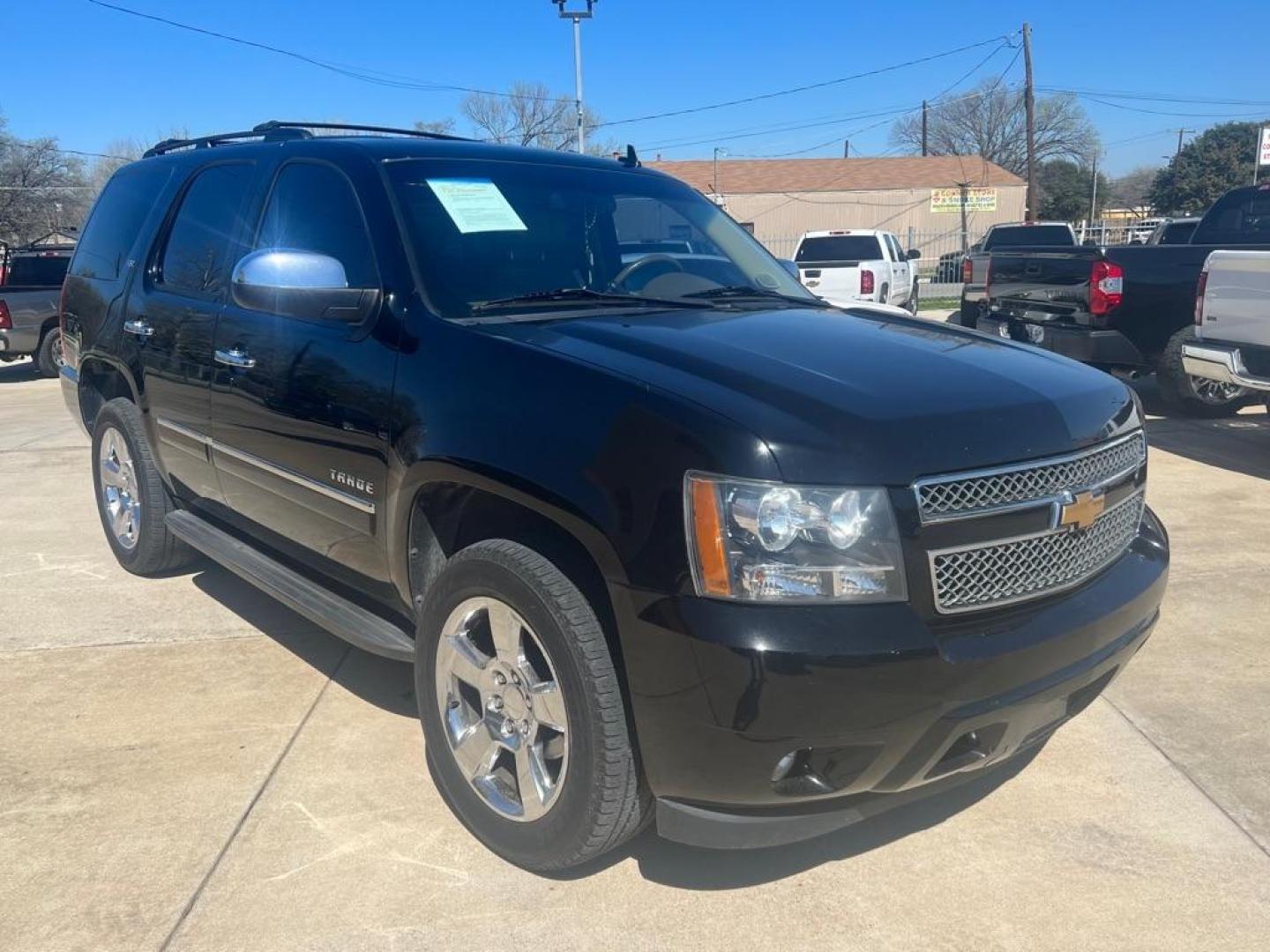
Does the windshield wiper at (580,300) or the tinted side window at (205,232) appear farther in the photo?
the tinted side window at (205,232)

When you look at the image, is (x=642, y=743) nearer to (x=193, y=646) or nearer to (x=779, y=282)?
(x=779, y=282)

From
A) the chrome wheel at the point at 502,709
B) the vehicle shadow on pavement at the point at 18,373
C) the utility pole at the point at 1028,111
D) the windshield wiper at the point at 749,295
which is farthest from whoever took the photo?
the utility pole at the point at 1028,111

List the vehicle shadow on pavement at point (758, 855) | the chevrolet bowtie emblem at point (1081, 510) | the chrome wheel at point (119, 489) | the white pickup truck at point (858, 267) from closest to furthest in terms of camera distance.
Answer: the chevrolet bowtie emblem at point (1081, 510), the vehicle shadow on pavement at point (758, 855), the chrome wheel at point (119, 489), the white pickup truck at point (858, 267)

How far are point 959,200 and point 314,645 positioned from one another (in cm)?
5280

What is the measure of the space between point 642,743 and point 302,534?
1.79m

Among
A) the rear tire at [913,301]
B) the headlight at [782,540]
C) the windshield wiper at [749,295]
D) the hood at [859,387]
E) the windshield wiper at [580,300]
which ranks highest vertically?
the windshield wiper at [580,300]

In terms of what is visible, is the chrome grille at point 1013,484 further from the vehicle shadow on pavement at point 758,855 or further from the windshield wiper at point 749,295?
the windshield wiper at point 749,295

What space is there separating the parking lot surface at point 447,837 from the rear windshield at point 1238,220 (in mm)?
6798

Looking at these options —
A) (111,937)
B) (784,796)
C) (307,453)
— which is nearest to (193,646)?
(307,453)

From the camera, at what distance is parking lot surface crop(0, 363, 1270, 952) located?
2.67m

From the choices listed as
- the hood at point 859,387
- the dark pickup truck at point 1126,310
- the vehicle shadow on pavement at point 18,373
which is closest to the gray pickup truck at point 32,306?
the vehicle shadow on pavement at point 18,373

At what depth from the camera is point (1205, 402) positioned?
9.32m

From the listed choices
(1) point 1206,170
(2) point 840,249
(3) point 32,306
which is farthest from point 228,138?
(1) point 1206,170

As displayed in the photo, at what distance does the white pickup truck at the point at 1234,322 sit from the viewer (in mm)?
7180
